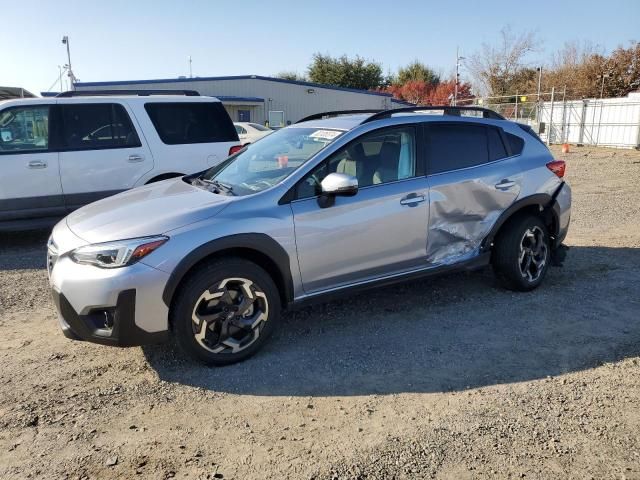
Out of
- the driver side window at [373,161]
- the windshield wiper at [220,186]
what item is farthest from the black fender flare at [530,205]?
the windshield wiper at [220,186]

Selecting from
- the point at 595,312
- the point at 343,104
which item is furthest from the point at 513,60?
the point at 595,312

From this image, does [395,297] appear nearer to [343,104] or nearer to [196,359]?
[196,359]

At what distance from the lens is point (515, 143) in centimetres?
514

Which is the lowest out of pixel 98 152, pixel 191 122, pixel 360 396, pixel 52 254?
pixel 360 396

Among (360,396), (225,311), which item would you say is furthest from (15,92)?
(360,396)

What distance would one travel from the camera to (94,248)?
341 cm

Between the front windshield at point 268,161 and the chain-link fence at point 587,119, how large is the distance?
23213 millimetres

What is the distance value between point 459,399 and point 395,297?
182cm

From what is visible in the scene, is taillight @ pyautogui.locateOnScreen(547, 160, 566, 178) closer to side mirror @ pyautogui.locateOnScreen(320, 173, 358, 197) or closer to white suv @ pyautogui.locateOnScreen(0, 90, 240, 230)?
side mirror @ pyautogui.locateOnScreen(320, 173, 358, 197)

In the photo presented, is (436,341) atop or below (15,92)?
below

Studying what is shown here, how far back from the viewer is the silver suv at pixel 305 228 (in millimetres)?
3406

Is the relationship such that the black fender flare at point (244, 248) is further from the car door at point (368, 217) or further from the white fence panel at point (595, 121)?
the white fence panel at point (595, 121)

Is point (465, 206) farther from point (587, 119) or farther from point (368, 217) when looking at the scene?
point (587, 119)

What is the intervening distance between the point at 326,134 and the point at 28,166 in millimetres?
4441
